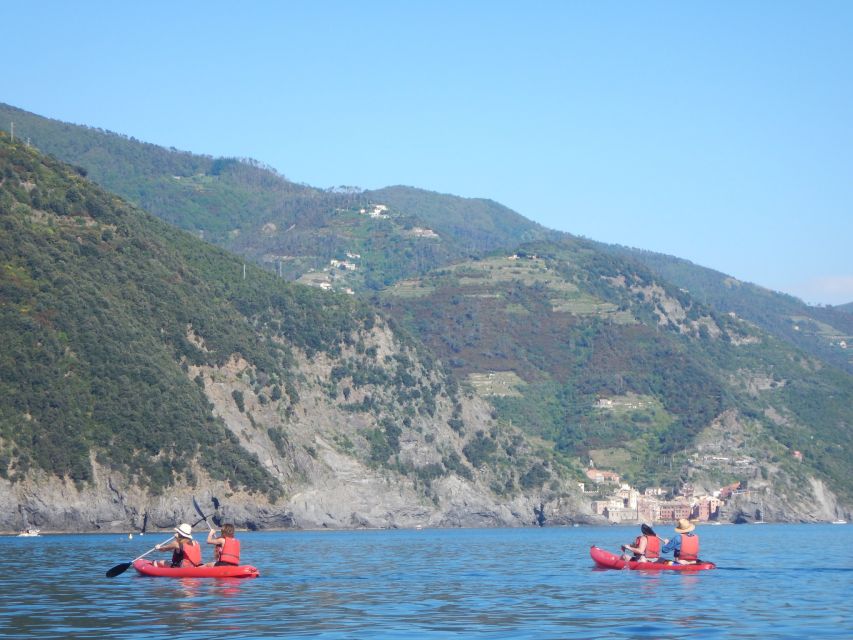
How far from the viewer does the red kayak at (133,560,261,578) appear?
5016cm

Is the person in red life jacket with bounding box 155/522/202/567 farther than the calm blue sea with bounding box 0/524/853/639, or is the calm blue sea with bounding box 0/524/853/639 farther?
the person in red life jacket with bounding box 155/522/202/567

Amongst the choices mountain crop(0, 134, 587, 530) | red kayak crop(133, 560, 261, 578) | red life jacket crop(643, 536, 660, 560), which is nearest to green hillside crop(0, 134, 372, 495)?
mountain crop(0, 134, 587, 530)

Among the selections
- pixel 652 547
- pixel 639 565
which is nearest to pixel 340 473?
pixel 652 547

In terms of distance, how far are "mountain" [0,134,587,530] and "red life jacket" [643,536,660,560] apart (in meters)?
66.0

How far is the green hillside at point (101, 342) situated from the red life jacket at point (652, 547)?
65.9 meters

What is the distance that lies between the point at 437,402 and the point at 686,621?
147174 millimetres

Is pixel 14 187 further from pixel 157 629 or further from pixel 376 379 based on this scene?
pixel 157 629

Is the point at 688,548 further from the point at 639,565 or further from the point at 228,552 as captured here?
the point at 228,552

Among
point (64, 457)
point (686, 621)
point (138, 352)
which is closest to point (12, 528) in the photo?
point (64, 457)

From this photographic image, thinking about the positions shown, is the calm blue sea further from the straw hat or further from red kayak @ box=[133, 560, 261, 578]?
the straw hat

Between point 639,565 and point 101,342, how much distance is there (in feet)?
257

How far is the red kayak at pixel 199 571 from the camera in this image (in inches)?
1975

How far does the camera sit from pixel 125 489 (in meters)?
116

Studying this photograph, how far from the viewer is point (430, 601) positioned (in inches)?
1674
